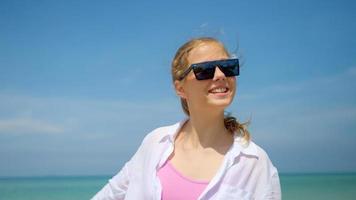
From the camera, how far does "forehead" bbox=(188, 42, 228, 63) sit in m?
3.06

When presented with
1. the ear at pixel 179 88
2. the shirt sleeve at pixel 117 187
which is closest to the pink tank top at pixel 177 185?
the shirt sleeve at pixel 117 187

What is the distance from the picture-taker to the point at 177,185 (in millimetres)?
2945

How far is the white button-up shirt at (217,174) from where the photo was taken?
2826mm

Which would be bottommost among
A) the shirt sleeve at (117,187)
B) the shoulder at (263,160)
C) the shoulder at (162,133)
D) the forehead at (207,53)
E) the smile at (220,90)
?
the shirt sleeve at (117,187)

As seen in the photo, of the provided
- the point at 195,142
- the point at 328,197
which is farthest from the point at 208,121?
the point at 328,197

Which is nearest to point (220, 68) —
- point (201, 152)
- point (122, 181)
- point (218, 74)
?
point (218, 74)

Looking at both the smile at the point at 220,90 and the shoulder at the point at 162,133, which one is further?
the shoulder at the point at 162,133

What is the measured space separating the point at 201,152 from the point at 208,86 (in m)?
0.40

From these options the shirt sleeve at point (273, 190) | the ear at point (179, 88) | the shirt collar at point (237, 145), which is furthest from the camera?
the ear at point (179, 88)

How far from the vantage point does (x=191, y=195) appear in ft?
9.41

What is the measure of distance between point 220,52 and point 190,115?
0.45 m

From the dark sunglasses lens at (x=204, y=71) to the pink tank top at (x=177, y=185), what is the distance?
55 cm

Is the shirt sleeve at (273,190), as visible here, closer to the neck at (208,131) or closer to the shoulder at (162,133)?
the neck at (208,131)

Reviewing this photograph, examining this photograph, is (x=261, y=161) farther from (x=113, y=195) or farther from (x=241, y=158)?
(x=113, y=195)
